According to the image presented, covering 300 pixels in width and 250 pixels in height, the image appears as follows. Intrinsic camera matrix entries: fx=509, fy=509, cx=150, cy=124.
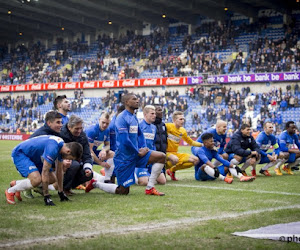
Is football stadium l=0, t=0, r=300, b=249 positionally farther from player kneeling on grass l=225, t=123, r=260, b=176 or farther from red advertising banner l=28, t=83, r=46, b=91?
red advertising banner l=28, t=83, r=46, b=91

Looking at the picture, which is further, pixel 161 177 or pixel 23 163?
pixel 161 177

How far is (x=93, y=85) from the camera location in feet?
158

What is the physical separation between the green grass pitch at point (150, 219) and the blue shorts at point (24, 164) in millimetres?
536

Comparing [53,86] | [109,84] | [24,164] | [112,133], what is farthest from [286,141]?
[53,86]

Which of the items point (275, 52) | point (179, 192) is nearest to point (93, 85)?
point (275, 52)

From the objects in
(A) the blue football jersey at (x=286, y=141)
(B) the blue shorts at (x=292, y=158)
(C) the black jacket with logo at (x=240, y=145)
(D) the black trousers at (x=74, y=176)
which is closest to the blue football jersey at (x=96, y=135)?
(D) the black trousers at (x=74, y=176)

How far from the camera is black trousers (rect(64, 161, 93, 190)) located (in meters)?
9.38

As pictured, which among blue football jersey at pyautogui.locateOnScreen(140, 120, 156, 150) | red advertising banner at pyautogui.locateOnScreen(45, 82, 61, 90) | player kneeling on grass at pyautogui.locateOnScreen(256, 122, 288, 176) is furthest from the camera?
red advertising banner at pyautogui.locateOnScreen(45, 82, 61, 90)

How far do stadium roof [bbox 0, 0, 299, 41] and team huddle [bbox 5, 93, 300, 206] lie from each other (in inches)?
1185

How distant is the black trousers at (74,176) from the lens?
369 inches

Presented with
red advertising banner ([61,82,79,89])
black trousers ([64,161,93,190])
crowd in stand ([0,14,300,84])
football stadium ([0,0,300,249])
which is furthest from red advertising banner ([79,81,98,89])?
black trousers ([64,161,93,190])

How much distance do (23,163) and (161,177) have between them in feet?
13.7

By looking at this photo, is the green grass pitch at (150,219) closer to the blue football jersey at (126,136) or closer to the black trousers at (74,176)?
the black trousers at (74,176)

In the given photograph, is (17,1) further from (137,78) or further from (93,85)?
(137,78)
